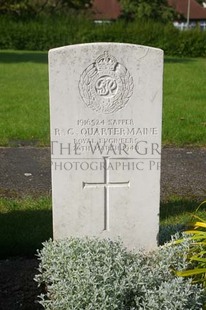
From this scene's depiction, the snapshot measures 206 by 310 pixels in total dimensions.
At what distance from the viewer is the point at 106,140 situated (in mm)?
4031

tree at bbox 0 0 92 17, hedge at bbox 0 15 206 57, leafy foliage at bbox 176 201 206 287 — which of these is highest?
tree at bbox 0 0 92 17

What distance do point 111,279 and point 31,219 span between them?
2.18 metres

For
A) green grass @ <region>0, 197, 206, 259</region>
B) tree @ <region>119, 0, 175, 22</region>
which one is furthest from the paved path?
tree @ <region>119, 0, 175, 22</region>

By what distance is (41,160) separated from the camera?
7.54 metres

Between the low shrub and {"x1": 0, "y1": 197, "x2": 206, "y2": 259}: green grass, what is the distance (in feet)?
3.18

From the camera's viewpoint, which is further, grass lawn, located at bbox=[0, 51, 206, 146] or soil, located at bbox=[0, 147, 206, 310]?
grass lawn, located at bbox=[0, 51, 206, 146]

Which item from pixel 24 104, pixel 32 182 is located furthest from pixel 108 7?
pixel 32 182

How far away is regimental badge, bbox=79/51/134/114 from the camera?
3906 mm

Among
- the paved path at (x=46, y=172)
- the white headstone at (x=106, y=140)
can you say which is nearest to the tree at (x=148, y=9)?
the paved path at (x=46, y=172)

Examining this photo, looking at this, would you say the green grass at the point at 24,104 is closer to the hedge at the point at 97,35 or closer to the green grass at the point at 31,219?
the green grass at the point at 31,219

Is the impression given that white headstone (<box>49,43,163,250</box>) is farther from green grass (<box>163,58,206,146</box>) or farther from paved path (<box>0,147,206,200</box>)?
green grass (<box>163,58,206,146</box>)

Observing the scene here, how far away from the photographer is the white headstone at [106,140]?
3.90 meters

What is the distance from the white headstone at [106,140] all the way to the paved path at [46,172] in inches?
83.9

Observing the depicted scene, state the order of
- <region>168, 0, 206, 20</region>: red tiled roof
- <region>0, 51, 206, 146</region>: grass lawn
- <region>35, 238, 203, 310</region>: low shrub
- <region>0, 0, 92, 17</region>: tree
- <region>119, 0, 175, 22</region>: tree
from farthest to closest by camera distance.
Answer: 1. <region>168, 0, 206, 20</region>: red tiled roof
2. <region>119, 0, 175, 22</region>: tree
3. <region>0, 0, 92, 17</region>: tree
4. <region>0, 51, 206, 146</region>: grass lawn
5. <region>35, 238, 203, 310</region>: low shrub
